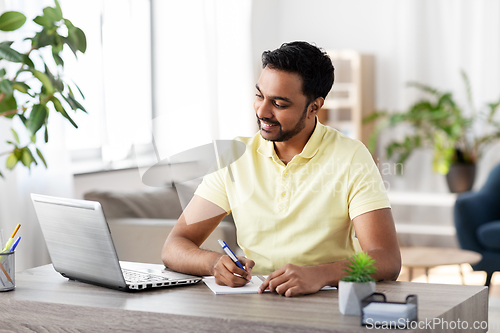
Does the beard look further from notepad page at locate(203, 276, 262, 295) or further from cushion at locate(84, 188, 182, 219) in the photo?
cushion at locate(84, 188, 182, 219)

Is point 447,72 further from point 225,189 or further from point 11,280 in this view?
point 11,280

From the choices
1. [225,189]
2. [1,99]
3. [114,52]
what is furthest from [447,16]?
[1,99]

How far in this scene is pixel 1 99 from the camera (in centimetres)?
158

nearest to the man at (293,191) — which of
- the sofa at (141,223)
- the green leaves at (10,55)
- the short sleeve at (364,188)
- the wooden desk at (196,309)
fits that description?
the short sleeve at (364,188)

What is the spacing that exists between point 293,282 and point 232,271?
16cm

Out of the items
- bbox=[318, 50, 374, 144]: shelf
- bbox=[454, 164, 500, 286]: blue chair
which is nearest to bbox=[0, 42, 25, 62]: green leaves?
bbox=[454, 164, 500, 286]: blue chair

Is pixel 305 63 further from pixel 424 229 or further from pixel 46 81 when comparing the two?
pixel 424 229

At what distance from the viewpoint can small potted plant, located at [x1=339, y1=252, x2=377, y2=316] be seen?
1140 mm

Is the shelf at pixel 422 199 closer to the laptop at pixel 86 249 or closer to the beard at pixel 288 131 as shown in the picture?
the beard at pixel 288 131

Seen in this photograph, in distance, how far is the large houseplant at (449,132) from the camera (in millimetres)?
4988

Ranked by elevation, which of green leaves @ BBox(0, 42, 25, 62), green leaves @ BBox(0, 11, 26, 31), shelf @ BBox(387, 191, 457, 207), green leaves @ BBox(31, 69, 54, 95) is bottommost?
shelf @ BBox(387, 191, 457, 207)

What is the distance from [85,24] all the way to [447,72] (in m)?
3.24

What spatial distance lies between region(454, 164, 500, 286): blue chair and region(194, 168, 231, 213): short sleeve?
2494 mm

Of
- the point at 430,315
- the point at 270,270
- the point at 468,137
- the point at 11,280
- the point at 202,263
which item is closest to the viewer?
the point at 430,315
